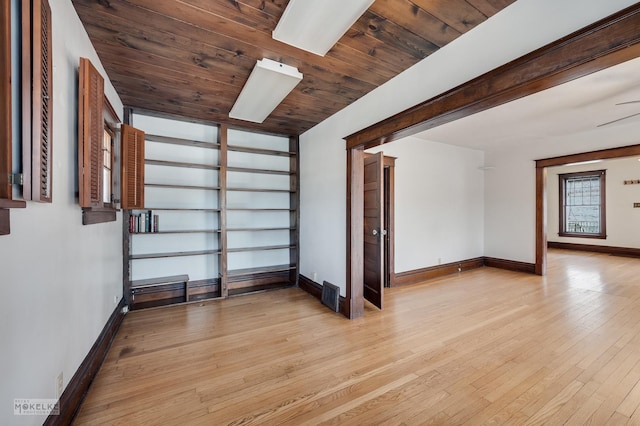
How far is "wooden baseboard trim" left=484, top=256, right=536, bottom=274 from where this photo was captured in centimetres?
513

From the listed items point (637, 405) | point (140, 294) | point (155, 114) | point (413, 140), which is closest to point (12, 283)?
point (140, 294)

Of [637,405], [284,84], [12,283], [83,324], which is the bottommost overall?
[637,405]

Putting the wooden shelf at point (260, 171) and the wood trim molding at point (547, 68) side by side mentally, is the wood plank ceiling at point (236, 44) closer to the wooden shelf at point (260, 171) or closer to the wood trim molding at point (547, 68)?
the wood trim molding at point (547, 68)

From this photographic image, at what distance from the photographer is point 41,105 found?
3.86 feet

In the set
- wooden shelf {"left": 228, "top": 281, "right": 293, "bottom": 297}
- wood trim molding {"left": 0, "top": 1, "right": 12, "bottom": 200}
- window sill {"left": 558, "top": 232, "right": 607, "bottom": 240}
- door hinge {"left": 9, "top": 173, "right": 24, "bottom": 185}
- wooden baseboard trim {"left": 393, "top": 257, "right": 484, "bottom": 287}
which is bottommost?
wooden shelf {"left": 228, "top": 281, "right": 293, "bottom": 297}

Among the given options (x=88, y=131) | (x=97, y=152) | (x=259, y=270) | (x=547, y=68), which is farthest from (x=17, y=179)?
(x=259, y=270)

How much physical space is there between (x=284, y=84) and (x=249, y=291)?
303cm

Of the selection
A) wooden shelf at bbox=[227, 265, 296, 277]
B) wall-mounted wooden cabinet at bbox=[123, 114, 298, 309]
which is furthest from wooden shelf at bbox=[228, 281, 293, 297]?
wooden shelf at bbox=[227, 265, 296, 277]

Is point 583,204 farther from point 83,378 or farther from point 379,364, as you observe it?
point 83,378

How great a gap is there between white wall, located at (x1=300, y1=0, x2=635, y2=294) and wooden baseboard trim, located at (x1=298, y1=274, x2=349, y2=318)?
0.11m

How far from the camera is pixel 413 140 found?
4738 millimetres

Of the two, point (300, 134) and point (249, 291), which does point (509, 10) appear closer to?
point (300, 134)

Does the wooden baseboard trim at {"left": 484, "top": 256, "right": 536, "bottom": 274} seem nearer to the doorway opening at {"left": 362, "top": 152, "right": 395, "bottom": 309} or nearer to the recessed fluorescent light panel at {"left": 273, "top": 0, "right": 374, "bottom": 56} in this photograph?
the doorway opening at {"left": 362, "top": 152, "right": 395, "bottom": 309}

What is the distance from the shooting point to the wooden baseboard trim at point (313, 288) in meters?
3.19
